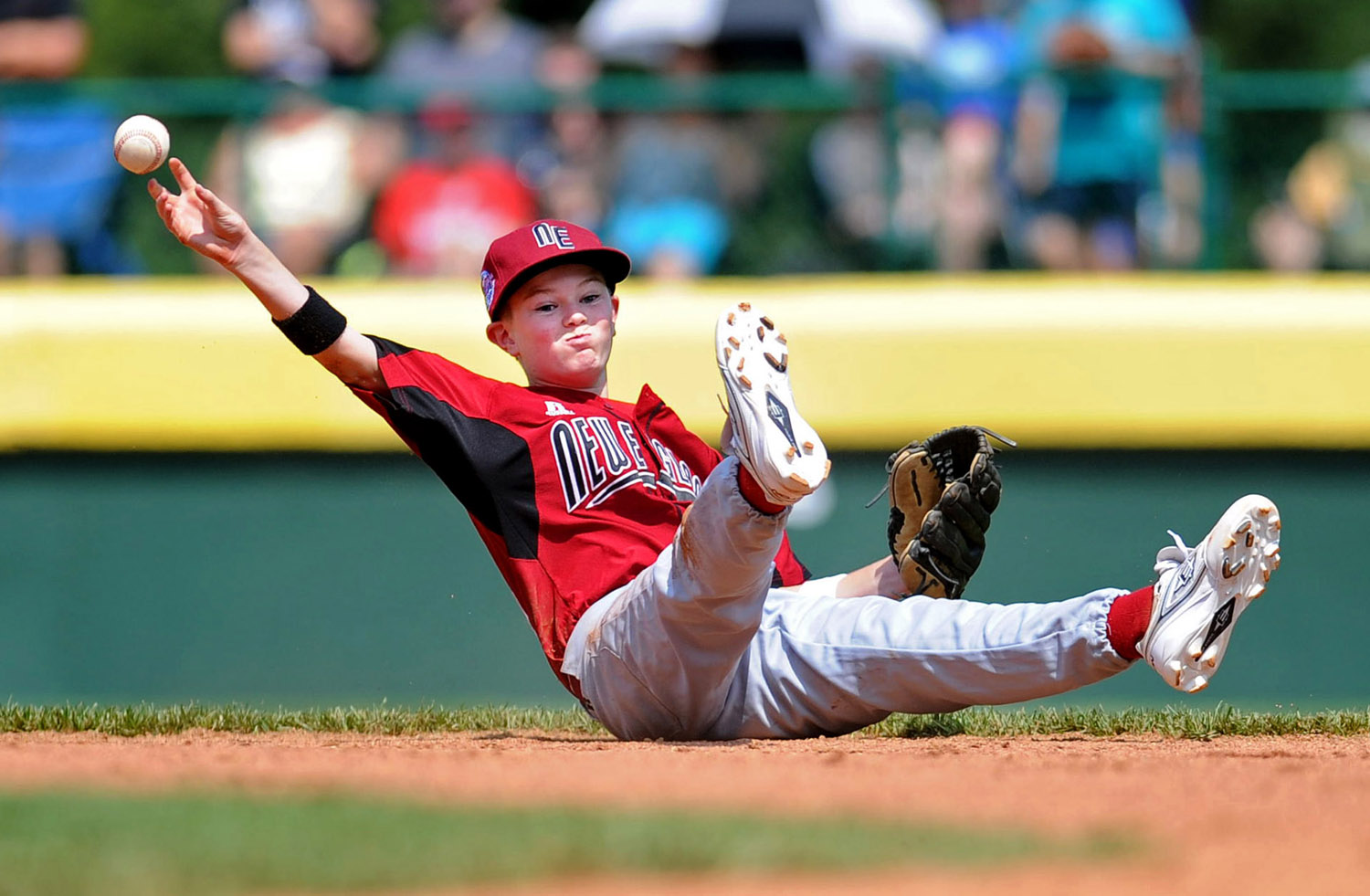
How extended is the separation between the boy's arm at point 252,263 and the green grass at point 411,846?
1845 millimetres

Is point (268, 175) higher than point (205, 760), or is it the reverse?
point (268, 175)

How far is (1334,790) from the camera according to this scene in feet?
11.7

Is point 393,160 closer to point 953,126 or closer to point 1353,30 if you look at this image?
point 953,126

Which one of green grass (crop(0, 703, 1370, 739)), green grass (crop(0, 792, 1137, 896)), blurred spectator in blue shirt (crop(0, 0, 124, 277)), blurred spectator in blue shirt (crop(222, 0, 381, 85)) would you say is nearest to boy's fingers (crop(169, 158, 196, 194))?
green grass (crop(0, 703, 1370, 739))

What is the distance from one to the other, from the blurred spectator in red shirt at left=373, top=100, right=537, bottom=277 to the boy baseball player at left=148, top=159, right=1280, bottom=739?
2.62 meters

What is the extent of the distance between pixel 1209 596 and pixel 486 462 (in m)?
1.77

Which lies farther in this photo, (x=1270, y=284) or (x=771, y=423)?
(x=1270, y=284)

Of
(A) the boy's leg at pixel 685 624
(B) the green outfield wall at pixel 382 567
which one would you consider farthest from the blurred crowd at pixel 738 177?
(A) the boy's leg at pixel 685 624

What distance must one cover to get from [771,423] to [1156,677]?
146 inches

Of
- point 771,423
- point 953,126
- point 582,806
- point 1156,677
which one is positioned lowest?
point 1156,677

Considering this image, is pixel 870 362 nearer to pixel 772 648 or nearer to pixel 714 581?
pixel 772 648

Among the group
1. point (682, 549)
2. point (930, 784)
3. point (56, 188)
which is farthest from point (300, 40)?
point (930, 784)

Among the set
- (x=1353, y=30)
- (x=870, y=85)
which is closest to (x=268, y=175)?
(x=870, y=85)

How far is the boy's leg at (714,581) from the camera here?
13.3 feet
